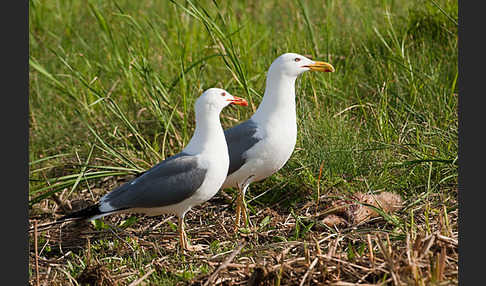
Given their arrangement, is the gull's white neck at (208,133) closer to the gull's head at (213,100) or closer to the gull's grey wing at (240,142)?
the gull's head at (213,100)

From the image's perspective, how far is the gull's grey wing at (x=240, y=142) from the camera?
4.38 metres

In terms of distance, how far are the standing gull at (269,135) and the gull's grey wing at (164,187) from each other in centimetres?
47

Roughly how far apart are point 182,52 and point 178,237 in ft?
6.22

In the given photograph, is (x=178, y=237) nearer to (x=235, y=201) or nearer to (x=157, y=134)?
(x=235, y=201)

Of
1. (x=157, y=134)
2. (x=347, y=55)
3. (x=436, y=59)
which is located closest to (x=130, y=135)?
(x=157, y=134)

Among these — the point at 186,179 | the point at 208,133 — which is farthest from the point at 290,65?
the point at 186,179

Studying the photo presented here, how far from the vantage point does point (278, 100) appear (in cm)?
447

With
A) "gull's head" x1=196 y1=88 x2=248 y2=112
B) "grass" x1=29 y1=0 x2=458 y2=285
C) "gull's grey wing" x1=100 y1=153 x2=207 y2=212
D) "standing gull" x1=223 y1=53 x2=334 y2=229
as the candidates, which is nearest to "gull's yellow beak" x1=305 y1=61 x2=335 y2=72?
"standing gull" x1=223 y1=53 x2=334 y2=229

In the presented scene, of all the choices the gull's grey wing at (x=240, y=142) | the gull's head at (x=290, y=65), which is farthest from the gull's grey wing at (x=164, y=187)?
the gull's head at (x=290, y=65)

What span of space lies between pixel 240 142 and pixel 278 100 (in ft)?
1.28

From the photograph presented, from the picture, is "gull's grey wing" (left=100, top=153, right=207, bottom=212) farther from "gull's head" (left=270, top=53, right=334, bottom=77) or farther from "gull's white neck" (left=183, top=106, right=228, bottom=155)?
"gull's head" (left=270, top=53, right=334, bottom=77)

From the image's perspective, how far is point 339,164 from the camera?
4734 millimetres

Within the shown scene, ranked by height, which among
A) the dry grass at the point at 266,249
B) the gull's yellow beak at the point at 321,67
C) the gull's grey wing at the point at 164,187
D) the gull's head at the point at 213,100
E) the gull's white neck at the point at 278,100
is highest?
the gull's head at the point at 213,100

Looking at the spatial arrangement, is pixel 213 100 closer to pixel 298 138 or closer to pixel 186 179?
pixel 186 179
